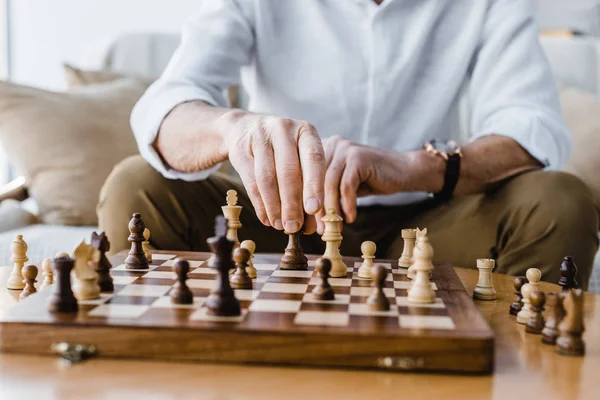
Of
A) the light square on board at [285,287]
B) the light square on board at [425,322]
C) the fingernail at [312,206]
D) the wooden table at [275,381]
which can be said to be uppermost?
the fingernail at [312,206]

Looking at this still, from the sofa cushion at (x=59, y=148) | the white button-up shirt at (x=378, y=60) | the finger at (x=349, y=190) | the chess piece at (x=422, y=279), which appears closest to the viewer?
the chess piece at (x=422, y=279)

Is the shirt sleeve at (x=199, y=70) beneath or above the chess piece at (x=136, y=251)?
above

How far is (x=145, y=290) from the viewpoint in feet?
3.06

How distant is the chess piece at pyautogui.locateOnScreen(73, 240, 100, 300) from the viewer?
860 mm

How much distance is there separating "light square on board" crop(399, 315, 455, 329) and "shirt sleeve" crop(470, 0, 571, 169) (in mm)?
1039

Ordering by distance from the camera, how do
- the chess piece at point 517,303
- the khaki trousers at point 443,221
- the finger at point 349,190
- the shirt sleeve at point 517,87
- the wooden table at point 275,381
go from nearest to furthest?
1. the wooden table at point 275,381
2. the chess piece at point 517,303
3. the finger at point 349,190
4. the khaki trousers at point 443,221
5. the shirt sleeve at point 517,87

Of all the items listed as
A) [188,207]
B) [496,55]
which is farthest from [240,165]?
[496,55]

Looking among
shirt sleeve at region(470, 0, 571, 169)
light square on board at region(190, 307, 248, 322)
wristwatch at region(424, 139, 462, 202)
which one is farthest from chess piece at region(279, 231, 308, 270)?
shirt sleeve at region(470, 0, 571, 169)

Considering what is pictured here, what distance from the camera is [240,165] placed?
1306mm

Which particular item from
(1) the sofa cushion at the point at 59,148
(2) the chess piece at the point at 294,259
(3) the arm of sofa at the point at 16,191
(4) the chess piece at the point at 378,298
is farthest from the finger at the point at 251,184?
(3) the arm of sofa at the point at 16,191

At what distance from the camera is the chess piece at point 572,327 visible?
0.78 metres

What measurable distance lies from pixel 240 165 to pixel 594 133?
1598mm

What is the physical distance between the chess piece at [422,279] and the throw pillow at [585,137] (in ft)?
5.28

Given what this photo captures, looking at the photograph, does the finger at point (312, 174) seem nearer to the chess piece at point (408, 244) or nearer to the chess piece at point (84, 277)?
the chess piece at point (408, 244)
